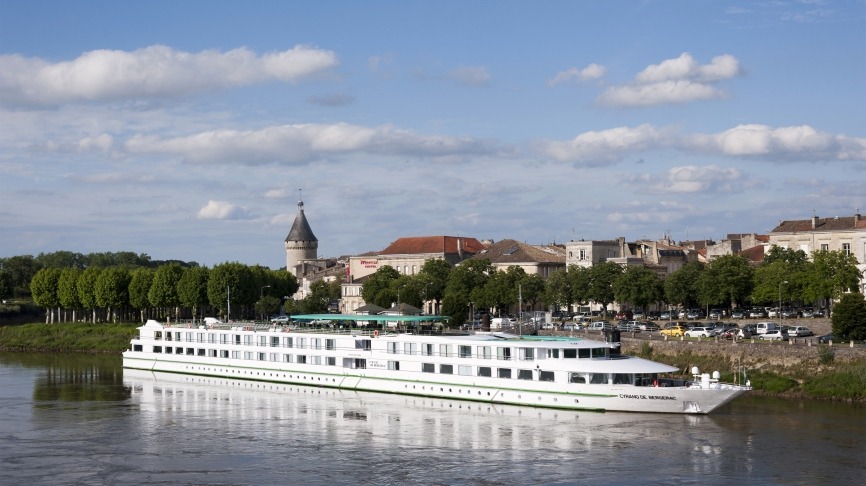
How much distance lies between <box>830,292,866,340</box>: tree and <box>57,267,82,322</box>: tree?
77.7m

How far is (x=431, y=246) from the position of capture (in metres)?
144

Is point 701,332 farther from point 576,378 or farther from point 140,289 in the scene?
point 140,289

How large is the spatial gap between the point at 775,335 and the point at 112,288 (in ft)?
224

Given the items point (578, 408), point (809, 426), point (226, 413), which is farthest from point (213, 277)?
point (809, 426)

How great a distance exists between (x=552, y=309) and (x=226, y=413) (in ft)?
216

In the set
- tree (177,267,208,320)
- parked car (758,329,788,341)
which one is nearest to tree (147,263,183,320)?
tree (177,267,208,320)

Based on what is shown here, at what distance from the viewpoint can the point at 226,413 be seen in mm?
54531

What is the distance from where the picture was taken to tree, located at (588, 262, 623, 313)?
102 meters

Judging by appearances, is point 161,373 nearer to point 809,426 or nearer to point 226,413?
point 226,413

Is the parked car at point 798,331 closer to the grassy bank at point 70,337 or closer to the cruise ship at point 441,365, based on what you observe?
the cruise ship at point 441,365

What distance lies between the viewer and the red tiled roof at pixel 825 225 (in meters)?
99.1

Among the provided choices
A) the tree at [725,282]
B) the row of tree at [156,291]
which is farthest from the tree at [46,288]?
the tree at [725,282]

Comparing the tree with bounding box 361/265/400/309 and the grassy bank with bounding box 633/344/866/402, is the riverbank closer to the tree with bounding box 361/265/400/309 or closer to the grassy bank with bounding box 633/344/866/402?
the grassy bank with bounding box 633/344/866/402

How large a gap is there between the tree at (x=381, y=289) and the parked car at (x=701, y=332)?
143 ft
